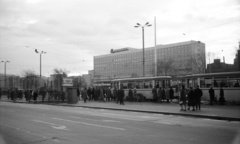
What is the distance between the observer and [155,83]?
107ft

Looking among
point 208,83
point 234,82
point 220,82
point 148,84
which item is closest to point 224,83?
point 220,82

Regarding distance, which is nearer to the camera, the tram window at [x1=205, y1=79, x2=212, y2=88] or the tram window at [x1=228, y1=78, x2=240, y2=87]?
the tram window at [x1=228, y1=78, x2=240, y2=87]

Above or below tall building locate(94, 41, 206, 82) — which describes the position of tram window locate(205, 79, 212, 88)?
below

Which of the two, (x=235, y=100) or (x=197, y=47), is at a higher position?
(x=197, y=47)

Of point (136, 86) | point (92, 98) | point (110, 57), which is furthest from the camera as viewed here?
A: point (110, 57)

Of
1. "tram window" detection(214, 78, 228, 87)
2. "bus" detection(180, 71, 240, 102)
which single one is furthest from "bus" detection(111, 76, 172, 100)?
"tram window" detection(214, 78, 228, 87)

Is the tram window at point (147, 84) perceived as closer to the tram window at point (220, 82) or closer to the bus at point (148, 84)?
the bus at point (148, 84)

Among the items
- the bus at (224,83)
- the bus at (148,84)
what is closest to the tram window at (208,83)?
the bus at (224,83)

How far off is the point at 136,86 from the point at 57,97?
42.4 ft

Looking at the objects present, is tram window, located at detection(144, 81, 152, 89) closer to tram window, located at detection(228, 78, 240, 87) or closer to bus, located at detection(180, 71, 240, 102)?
bus, located at detection(180, 71, 240, 102)

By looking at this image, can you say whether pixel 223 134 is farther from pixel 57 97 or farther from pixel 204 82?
pixel 57 97

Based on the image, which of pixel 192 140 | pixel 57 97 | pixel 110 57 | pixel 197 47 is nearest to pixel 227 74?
pixel 192 140

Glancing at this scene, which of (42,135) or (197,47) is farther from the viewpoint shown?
(197,47)

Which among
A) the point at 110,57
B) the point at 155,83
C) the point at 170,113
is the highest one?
the point at 110,57
